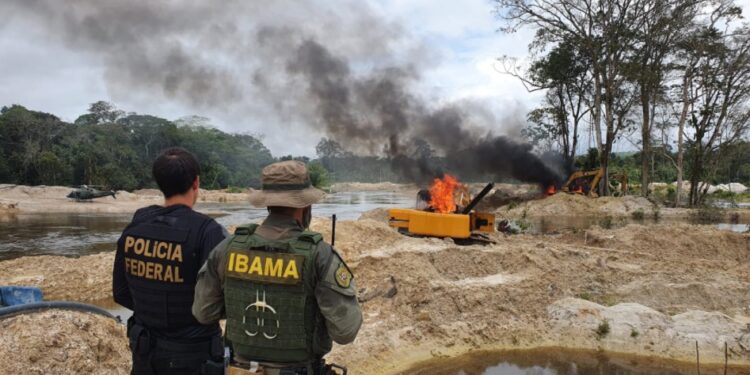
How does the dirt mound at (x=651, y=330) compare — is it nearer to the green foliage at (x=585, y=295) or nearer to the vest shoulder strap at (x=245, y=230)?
the green foliage at (x=585, y=295)

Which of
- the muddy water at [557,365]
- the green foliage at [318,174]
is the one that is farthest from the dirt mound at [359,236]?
the green foliage at [318,174]

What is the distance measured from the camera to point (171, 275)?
100 inches

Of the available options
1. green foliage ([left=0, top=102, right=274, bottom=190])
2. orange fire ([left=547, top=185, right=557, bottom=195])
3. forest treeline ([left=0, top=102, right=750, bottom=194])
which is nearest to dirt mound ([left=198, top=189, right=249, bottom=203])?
green foliage ([left=0, top=102, right=274, bottom=190])

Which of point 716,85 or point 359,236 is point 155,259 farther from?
point 716,85

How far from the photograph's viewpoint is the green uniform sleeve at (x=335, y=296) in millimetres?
2254

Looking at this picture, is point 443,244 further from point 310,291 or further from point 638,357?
point 310,291

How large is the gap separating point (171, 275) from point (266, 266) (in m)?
0.60

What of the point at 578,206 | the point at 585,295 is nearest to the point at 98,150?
the point at 578,206

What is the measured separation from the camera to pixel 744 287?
8.27 metres

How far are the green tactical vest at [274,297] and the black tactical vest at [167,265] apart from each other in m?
0.28

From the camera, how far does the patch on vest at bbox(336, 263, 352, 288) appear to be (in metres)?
2.26

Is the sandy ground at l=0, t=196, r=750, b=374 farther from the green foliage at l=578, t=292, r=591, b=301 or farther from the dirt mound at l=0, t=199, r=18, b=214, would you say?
the dirt mound at l=0, t=199, r=18, b=214

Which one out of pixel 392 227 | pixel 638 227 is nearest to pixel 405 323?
pixel 392 227

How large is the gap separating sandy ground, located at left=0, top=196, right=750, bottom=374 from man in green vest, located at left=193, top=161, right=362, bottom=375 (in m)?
2.39
